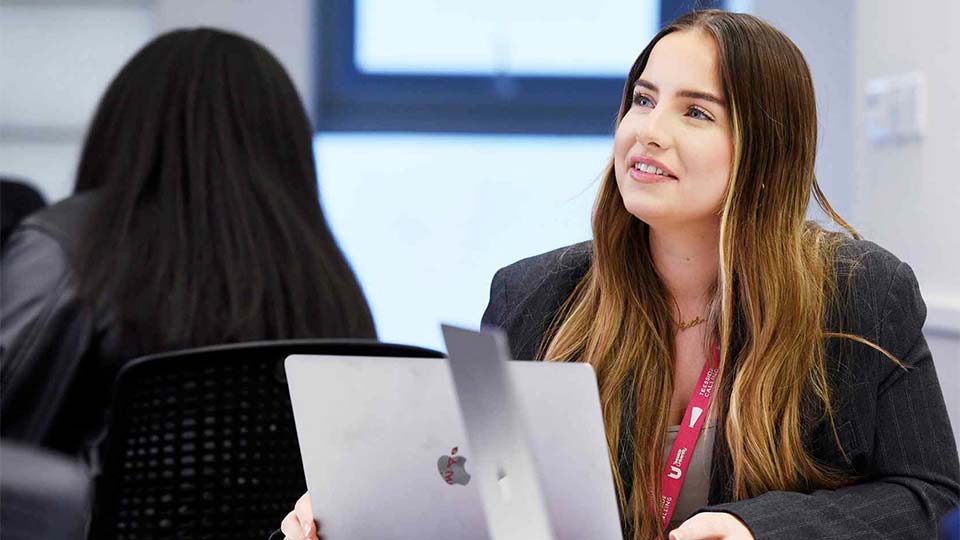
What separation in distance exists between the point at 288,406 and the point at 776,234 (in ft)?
2.15

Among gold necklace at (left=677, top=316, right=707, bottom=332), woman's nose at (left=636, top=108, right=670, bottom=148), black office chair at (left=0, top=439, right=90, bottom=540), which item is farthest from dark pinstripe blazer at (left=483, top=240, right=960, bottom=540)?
black office chair at (left=0, top=439, right=90, bottom=540)

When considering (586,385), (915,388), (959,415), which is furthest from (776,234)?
(959,415)

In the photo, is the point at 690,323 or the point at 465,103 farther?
the point at 465,103

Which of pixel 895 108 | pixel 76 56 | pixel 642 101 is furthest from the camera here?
pixel 76 56

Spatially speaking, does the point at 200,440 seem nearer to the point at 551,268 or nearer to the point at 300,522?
the point at 300,522

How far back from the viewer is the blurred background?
145 inches

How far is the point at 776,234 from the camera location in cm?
166

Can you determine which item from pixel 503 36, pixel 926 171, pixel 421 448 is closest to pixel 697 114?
pixel 421 448

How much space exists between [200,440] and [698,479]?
61 centimetres

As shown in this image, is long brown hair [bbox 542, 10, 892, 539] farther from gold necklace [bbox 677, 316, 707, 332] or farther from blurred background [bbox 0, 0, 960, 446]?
blurred background [bbox 0, 0, 960, 446]

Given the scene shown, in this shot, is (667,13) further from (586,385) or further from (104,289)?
(586,385)

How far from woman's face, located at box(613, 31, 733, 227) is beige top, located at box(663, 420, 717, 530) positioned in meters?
0.28

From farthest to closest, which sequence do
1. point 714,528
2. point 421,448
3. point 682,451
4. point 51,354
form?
point 51,354 → point 682,451 → point 714,528 → point 421,448

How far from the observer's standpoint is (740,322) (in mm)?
1648
